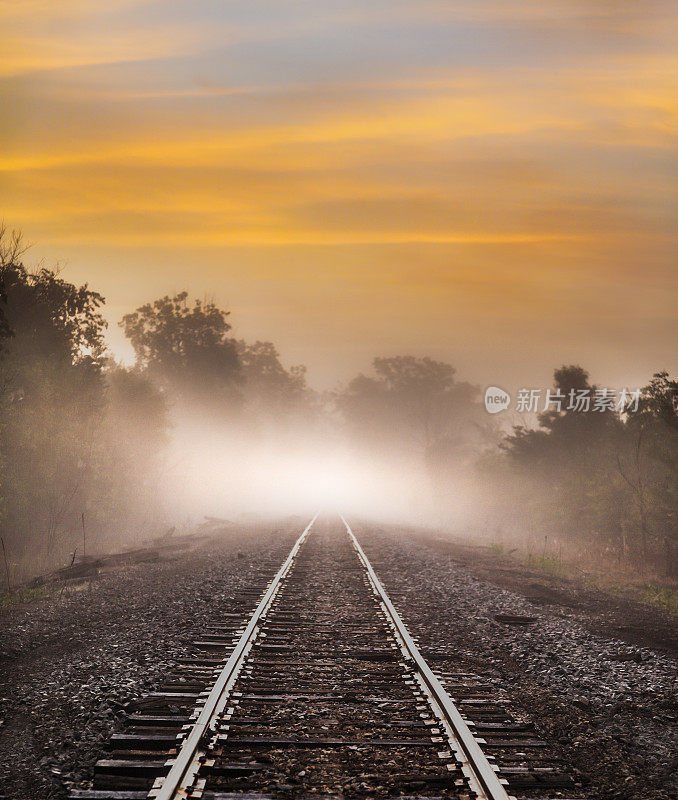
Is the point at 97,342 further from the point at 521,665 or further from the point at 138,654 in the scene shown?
the point at 521,665

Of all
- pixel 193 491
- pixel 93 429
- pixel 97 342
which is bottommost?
pixel 193 491

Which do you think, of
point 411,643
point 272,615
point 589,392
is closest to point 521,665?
point 411,643

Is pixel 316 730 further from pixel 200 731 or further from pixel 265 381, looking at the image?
pixel 265 381

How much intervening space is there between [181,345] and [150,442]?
1553 cm

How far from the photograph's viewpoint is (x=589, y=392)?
33.7 meters

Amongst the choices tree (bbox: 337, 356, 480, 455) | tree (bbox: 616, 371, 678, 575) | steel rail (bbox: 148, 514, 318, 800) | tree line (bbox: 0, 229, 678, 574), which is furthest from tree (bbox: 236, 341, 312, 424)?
steel rail (bbox: 148, 514, 318, 800)

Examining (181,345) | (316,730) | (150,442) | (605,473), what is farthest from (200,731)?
(181,345)

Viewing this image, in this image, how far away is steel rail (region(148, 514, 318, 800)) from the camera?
432 centimetres

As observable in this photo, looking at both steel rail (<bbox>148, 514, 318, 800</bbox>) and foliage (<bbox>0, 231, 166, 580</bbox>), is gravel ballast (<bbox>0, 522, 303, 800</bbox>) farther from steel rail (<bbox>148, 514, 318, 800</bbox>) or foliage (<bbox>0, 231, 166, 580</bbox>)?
foliage (<bbox>0, 231, 166, 580</bbox>)

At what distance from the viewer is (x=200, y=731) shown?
5.21 metres

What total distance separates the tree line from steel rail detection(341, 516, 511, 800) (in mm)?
15529

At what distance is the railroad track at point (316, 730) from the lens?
4555 mm

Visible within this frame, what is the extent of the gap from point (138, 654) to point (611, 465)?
80.9 ft

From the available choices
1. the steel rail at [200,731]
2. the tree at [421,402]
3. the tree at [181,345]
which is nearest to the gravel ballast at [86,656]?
the steel rail at [200,731]
